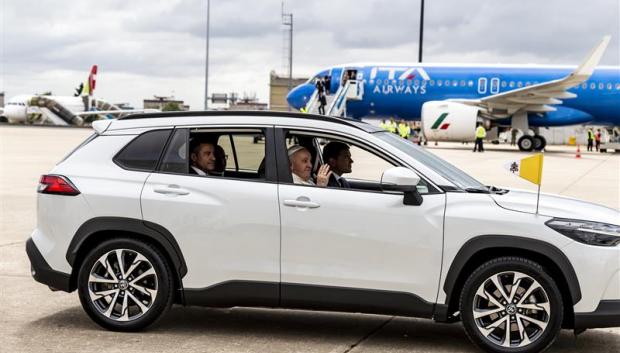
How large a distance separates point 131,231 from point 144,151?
0.61 metres

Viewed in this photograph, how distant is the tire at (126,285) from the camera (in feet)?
19.0

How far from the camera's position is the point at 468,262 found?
18.0 feet

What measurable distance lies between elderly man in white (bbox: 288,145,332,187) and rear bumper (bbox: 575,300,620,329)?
75.4 inches

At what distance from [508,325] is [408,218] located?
0.92 metres

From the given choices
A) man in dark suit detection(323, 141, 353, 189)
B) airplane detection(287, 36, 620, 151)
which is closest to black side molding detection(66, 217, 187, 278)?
man in dark suit detection(323, 141, 353, 189)

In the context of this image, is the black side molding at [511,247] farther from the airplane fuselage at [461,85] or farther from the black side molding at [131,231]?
the airplane fuselage at [461,85]

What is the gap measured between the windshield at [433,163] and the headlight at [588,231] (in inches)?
26.9

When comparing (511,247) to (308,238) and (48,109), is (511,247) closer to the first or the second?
(308,238)

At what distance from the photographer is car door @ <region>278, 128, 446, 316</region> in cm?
544

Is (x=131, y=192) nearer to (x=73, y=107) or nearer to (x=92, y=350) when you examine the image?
(x=92, y=350)

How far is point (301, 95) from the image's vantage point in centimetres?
4225

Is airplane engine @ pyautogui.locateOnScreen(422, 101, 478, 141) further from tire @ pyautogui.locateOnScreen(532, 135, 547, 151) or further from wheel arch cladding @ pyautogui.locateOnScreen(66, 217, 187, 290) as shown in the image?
wheel arch cladding @ pyautogui.locateOnScreen(66, 217, 187, 290)

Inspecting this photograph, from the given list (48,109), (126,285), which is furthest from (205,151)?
(48,109)

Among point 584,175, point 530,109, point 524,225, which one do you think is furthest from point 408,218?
point 530,109
